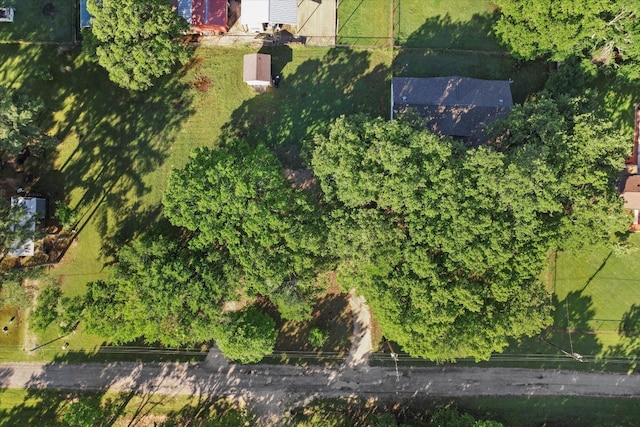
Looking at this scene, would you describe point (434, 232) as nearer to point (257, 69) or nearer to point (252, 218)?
point (252, 218)

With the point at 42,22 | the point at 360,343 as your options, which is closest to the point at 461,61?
the point at 360,343

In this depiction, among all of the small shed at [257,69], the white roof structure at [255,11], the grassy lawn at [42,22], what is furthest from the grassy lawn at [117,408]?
the white roof structure at [255,11]

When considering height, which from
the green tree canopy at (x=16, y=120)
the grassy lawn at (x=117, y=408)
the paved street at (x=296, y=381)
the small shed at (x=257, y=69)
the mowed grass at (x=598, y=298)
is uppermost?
the small shed at (x=257, y=69)

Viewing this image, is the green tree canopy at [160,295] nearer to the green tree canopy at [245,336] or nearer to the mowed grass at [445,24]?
the green tree canopy at [245,336]

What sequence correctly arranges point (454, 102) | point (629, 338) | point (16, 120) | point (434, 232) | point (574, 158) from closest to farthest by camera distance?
point (434, 232)
point (16, 120)
point (574, 158)
point (454, 102)
point (629, 338)

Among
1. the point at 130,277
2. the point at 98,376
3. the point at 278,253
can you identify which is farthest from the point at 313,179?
the point at 98,376

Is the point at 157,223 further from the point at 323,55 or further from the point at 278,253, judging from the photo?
the point at 323,55
